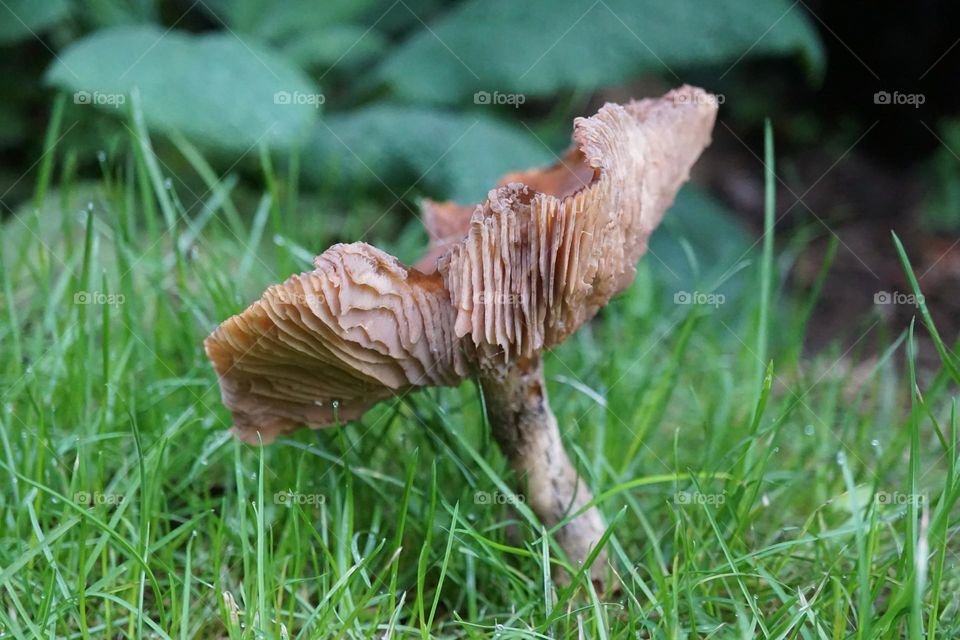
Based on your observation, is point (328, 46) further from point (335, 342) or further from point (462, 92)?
point (335, 342)

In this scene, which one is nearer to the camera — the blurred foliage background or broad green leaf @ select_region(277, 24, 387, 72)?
the blurred foliage background

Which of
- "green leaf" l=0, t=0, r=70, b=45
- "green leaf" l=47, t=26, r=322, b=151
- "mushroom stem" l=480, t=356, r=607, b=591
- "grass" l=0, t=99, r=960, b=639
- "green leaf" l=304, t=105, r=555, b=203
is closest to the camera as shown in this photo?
"grass" l=0, t=99, r=960, b=639

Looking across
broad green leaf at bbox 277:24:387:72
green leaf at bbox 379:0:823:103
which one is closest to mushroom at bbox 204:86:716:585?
green leaf at bbox 379:0:823:103

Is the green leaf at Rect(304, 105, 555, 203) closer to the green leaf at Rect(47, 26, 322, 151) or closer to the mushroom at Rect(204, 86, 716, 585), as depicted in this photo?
the green leaf at Rect(47, 26, 322, 151)

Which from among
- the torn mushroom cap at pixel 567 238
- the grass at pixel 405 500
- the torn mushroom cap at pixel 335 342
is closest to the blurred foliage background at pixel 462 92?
the grass at pixel 405 500

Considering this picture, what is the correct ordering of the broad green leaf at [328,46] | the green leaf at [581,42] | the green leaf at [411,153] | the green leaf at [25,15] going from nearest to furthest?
the green leaf at [25,15], the green leaf at [411,153], the green leaf at [581,42], the broad green leaf at [328,46]

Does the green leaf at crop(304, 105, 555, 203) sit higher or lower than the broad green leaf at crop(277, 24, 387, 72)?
lower

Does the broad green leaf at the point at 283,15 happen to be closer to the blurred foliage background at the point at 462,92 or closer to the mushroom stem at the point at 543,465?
the blurred foliage background at the point at 462,92
